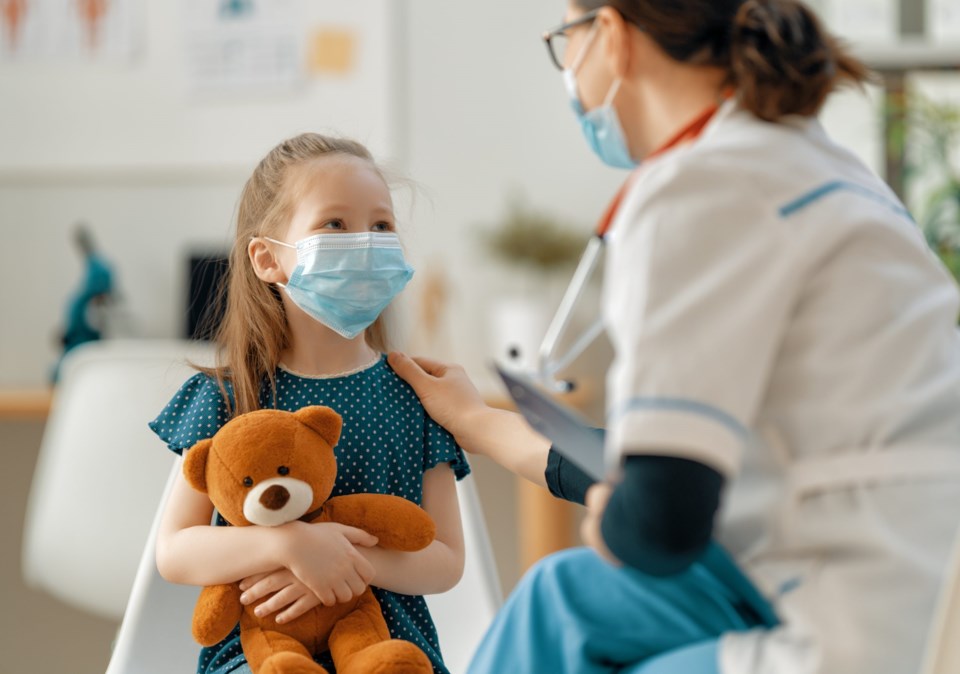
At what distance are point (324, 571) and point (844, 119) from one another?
103 inches

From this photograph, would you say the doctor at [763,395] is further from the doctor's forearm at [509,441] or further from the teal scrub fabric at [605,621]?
the doctor's forearm at [509,441]

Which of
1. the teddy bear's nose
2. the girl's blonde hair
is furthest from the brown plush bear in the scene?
the girl's blonde hair

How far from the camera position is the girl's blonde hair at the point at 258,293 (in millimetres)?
1098

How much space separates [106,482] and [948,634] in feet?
4.55

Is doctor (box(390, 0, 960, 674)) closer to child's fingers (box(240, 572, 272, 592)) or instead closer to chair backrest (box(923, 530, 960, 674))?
chair backrest (box(923, 530, 960, 674))

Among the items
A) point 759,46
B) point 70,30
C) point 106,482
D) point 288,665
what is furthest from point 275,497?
point 70,30

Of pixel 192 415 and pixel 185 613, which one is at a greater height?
pixel 192 415

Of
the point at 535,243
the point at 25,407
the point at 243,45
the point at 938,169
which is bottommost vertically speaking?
the point at 25,407

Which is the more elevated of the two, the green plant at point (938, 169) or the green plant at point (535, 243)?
the green plant at point (938, 169)

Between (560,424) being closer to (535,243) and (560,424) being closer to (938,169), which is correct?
(535,243)

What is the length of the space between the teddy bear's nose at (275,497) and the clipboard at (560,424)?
8.9 inches

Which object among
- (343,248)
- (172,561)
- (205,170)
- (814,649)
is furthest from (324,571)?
(205,170)

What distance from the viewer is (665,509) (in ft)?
2.17

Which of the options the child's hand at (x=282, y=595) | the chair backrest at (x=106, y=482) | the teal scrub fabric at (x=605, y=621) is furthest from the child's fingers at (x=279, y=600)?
the chair backrest at (x=106, y=482)
